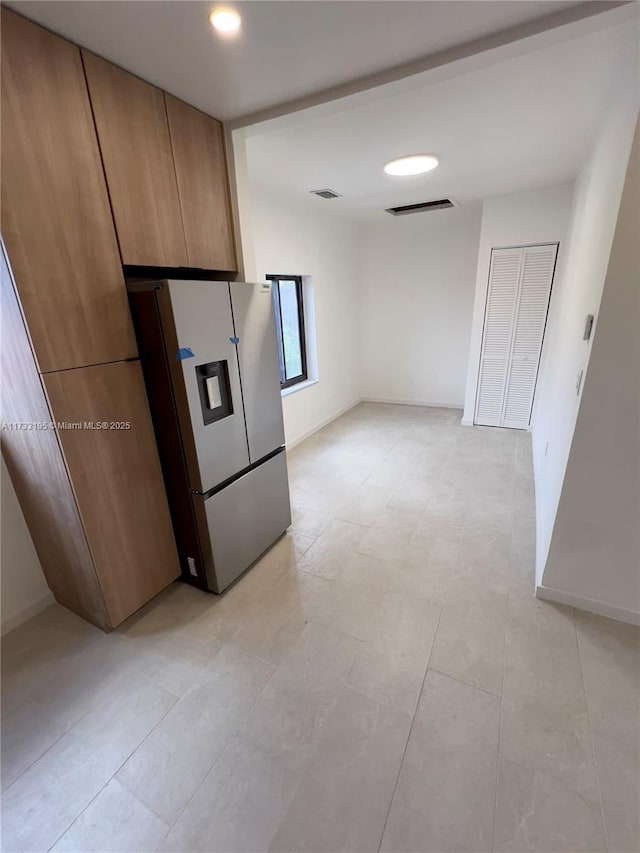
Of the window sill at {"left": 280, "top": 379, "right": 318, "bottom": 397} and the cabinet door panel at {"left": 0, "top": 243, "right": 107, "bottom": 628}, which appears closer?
the cabinet door panel at {"left": 0, "top": 243, "right": 107, "bottom": 628}

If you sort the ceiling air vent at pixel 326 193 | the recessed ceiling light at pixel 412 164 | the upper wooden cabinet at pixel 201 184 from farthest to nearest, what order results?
1. the ceiling air vent at pixel 326 193
2. the recessed ceiling light at pixel 412 164
3. the upper wooden cabinet at pixel 201 184

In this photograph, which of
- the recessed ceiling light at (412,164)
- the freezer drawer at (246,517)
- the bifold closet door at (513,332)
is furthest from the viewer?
the bifold closet door at (513,332)

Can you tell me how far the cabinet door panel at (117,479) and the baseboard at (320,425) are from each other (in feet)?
7.57

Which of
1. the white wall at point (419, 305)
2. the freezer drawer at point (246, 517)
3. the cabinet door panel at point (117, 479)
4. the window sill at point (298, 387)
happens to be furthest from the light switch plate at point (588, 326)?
the white wall at point (419, 305)

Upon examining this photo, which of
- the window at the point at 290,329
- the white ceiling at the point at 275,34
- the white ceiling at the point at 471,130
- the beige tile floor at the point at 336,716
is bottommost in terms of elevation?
the beige tile floor at the point at 336,716

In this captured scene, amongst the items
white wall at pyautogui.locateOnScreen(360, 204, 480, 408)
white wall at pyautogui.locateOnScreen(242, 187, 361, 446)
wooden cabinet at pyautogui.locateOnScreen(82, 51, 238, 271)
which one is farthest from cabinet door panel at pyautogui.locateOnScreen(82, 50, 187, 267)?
white wall at pyautogui.locateOnScreen(360, 204, 480, 408)

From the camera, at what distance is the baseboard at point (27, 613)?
6.40 ft

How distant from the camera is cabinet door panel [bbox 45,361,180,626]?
1.58 m

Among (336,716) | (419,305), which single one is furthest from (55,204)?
(419,305)

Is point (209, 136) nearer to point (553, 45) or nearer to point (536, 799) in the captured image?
point (553, 45)

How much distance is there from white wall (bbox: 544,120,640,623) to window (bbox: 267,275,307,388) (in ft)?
9.51

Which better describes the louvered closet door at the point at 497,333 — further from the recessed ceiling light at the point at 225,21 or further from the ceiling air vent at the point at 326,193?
the recessed ceiling light at the point at 225,21

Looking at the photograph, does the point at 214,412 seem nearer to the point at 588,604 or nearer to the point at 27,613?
the point at 27,613

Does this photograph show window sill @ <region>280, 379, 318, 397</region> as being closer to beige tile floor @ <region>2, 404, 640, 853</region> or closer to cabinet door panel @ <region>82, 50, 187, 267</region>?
beige tile floor @ <region>2, 404, 640, 853</region>
